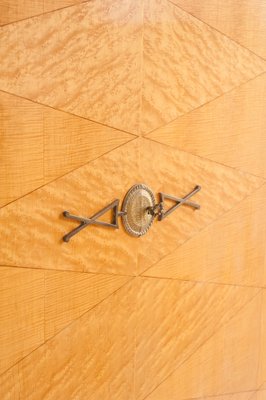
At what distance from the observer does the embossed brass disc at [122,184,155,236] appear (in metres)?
1.36

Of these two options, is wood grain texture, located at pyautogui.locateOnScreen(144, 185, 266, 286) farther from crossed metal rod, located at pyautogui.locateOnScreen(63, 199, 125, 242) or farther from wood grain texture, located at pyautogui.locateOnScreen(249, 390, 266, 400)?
wood grain texture, located at pyautogui.locateOnScreen(249, 390, 266, 400)

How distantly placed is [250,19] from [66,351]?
110 centimetres

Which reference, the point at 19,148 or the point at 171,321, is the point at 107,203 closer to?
the point at 19,148

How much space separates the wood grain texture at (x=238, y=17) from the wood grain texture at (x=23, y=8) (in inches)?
15.3

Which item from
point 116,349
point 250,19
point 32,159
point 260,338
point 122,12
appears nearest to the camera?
point 32,159

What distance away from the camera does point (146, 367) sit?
149 cm

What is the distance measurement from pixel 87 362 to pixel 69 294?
206 millimetres

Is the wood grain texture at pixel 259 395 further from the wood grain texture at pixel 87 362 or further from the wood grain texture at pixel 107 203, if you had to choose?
the wood grain texture at pixel 107 203

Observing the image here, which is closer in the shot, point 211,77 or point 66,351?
point 66,351

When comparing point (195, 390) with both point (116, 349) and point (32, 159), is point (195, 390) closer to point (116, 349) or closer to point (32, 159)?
point (116, 349)

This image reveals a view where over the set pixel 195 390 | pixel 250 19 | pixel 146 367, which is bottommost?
pixel 195 390

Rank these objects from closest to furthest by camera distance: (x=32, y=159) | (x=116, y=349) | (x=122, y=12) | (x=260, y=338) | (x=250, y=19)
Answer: (x=32, y=159)
(x=122, y=12)
(x=116, y=349)
(x=250, y=19)
(x=260, y=338)

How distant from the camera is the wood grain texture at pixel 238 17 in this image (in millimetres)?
1439

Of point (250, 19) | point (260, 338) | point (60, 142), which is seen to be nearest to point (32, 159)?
point (60, 142)
